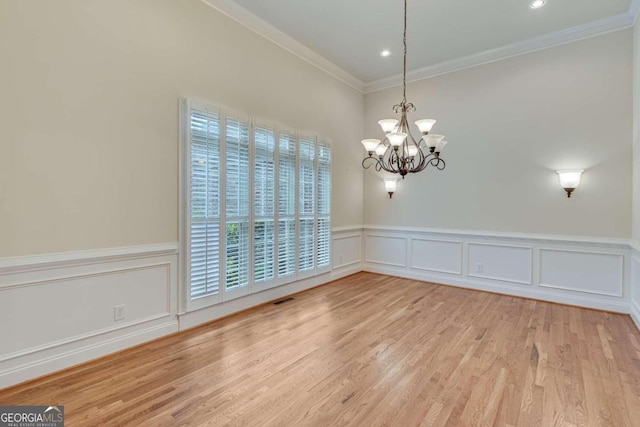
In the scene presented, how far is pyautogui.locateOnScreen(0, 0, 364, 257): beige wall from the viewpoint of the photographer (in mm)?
2285

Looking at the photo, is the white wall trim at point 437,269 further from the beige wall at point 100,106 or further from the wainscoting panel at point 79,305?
the wainscoting panel at point 79,305

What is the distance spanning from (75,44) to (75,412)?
107 inches

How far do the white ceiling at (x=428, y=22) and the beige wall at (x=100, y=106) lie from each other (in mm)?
811

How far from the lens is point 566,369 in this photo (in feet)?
8.48

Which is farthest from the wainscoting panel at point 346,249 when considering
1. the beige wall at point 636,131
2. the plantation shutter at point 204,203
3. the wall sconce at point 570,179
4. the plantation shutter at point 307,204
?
the beige wall at point 636,131

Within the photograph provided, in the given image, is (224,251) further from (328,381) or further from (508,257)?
(508,257)

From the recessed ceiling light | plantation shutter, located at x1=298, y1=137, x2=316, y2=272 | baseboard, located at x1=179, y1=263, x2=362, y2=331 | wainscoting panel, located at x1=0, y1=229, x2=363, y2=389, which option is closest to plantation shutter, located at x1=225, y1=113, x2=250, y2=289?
baseboard, located at x1=179, y1=263, x2=362, y2=331

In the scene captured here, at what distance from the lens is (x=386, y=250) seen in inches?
230

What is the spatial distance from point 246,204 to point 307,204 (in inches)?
45.6

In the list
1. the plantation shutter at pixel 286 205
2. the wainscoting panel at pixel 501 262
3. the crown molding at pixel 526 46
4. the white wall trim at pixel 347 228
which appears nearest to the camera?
the crown molding at pixel 526 46

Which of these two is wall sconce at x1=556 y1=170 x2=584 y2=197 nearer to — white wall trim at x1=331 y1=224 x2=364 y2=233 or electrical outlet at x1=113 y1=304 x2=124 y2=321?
white wall trim at x1=331 y1=224 x2=364 y2=233

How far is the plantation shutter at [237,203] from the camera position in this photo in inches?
140

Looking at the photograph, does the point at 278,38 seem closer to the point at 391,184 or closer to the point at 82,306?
the point at 391,184

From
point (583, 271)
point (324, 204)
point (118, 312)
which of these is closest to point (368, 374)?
point (118, 312)
